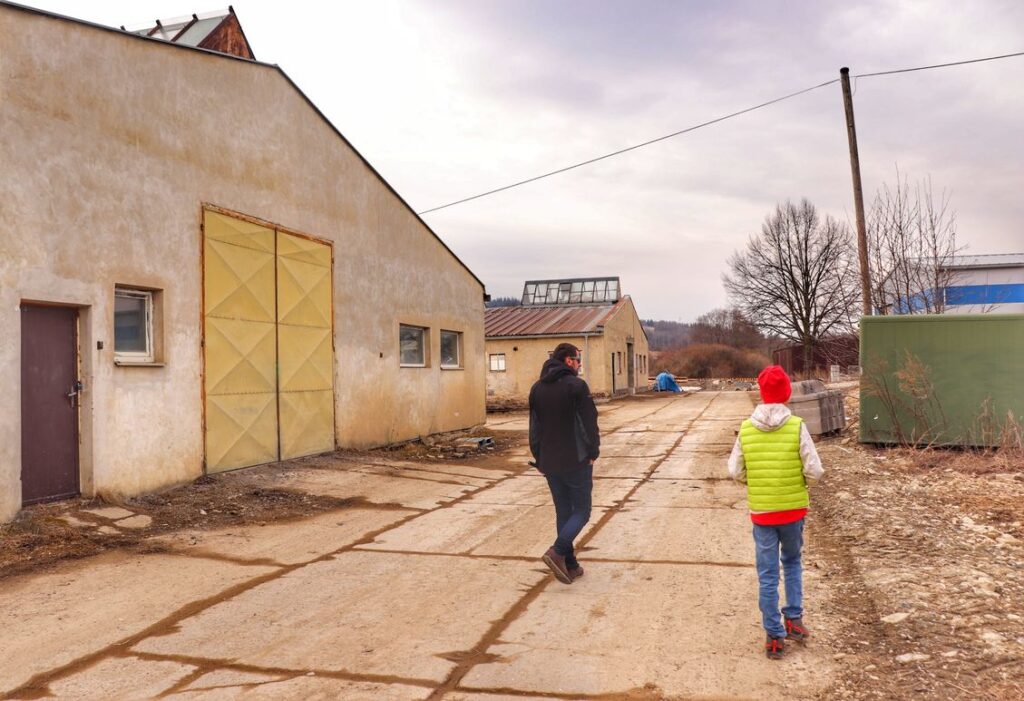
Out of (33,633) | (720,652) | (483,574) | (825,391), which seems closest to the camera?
(720,652)

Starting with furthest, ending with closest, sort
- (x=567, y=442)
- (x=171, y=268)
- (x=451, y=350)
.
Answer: (x=451, y=350) → (x=171, y=268) → (x=567, y=442)

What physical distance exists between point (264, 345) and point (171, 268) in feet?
6.94

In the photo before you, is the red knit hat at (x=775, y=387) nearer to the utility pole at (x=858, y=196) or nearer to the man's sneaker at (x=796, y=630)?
the man's sneaker at (x=796, y=630)

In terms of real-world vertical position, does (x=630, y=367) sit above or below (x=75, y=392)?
above

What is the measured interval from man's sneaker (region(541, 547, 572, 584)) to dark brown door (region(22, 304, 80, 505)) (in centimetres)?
572

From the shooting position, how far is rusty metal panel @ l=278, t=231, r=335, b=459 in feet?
40.8

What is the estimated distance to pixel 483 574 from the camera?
6.50m

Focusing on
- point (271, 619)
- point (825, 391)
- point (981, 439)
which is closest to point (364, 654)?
point (271, 619)

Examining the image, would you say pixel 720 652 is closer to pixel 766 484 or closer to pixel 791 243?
pixel 766 484

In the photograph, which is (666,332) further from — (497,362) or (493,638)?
(493,638)

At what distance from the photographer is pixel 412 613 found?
5441mm

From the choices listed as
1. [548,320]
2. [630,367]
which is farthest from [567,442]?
[630,367]

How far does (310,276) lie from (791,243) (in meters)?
42.4

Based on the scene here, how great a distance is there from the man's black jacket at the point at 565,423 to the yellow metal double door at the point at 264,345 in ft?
20.2
